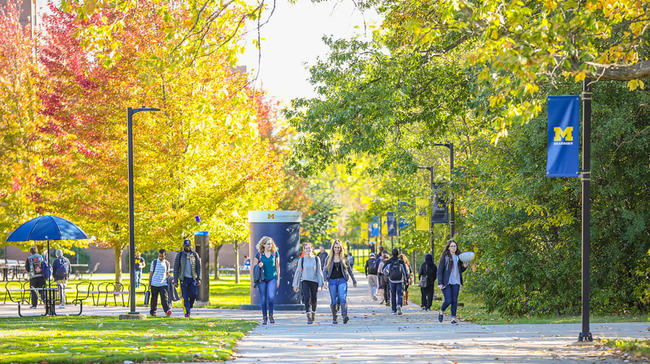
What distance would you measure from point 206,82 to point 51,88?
574 cm

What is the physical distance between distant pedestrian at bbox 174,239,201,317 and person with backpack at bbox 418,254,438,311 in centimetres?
606

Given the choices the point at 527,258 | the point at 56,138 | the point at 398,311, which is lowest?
the point at 398,311

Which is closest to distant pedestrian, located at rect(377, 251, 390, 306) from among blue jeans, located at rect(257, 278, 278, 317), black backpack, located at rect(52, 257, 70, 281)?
blue jeans, located at rect(257, 278, 278, 317)

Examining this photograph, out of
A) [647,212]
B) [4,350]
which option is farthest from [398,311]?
[4,350]

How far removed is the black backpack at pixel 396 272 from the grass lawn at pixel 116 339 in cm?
518

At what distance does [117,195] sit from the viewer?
2753 centimetres

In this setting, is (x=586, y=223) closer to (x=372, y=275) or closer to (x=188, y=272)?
(x=188, y=272)

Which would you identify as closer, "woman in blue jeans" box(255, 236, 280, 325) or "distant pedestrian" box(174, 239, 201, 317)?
"woman in blue jeans" box(255, 236, 280, 325)

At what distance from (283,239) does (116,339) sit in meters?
10.5

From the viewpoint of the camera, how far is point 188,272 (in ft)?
70.4

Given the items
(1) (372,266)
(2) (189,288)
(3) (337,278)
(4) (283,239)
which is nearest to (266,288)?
(3) (337,278)

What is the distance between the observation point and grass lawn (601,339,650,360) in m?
11.4

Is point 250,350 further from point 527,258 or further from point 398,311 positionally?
point 398,311

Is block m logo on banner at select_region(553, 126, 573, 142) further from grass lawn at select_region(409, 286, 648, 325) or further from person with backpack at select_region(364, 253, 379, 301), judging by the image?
person with backpack at select_region(364, 253, 379, 301)
